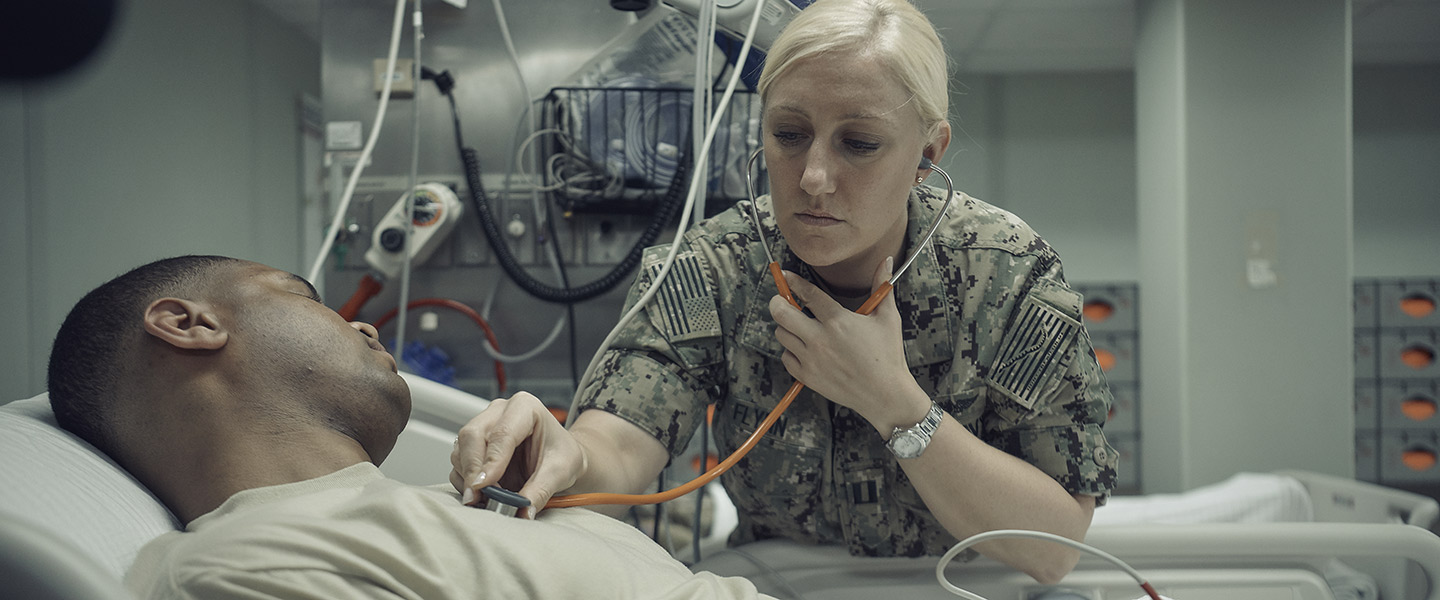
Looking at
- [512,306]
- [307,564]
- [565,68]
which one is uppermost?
[565,68]

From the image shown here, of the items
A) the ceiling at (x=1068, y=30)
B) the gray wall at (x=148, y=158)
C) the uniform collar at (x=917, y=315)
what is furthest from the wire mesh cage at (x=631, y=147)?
the ceiling at (x=1068, y=30)

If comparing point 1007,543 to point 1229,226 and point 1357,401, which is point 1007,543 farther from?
point 1357,401

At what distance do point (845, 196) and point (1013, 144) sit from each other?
14.1 ft

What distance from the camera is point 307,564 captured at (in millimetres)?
560

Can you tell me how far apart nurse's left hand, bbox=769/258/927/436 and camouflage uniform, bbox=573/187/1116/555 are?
120 mm

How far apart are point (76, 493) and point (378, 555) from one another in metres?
0.29

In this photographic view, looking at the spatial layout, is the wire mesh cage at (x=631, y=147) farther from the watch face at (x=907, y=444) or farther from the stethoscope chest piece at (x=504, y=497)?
the stethoscope chest piece at (x=504, y=497)

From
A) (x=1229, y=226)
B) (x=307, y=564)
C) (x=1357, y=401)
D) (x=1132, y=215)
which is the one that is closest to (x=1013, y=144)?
(x=1132, y=215)

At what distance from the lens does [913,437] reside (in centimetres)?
87

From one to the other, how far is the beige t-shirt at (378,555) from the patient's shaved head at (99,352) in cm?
17

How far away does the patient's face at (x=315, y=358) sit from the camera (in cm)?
78

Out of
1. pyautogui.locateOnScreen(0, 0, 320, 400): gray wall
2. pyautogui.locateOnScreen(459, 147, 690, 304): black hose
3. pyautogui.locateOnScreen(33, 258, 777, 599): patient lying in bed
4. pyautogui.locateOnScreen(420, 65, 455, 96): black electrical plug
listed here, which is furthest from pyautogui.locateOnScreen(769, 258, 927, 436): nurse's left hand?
pyautogui.locateOnScreen(0, 0, 320, 400): gray wall

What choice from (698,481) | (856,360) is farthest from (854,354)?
(698,481)

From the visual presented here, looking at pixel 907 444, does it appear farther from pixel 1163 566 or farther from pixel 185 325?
pixel 185 325
